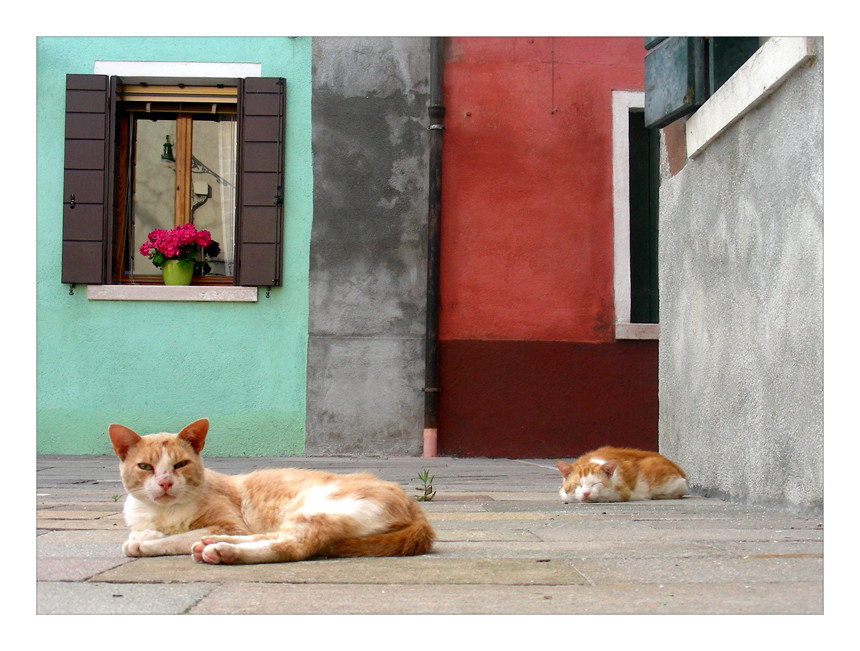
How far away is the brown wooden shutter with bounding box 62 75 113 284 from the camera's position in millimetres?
7180

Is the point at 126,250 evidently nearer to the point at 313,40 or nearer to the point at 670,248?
the point at 313,40

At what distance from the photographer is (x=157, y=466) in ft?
7.95

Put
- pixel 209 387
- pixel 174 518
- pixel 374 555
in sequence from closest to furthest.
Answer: pixel 374 555, pixel 174 518, pixel 209 387

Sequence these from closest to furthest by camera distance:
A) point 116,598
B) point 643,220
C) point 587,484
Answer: point 116,598
point 587,484
point 643,220

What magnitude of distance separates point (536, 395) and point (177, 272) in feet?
10.1

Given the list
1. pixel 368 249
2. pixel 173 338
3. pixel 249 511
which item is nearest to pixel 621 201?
pixel 368 249

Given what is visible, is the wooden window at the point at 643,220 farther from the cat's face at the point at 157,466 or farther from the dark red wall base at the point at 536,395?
the cat's face at the point at 157,466

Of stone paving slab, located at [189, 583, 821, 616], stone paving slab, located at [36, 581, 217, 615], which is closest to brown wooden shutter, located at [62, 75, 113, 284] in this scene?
stone paving slab, located at [36, 581, 217, 615]

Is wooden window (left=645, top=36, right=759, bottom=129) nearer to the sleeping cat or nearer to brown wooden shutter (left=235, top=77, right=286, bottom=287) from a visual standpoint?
the sleeping cat

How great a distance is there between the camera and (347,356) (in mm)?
7477

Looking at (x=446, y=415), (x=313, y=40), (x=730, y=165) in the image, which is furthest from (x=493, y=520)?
(x=313, y=40)

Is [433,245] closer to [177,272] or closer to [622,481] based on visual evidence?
[177,272]

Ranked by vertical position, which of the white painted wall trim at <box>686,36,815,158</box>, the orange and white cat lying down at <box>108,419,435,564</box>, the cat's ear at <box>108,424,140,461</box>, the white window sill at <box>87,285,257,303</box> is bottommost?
the orange and white cat lying down at <box>108,419,435,564</box>

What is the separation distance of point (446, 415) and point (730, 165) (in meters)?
3.96
